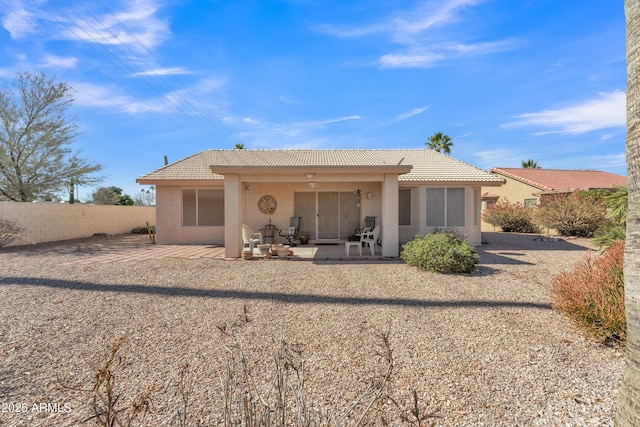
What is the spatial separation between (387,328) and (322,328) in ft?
3.16

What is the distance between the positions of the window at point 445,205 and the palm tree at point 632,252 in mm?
11444

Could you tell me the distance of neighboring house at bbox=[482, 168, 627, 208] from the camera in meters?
23.2

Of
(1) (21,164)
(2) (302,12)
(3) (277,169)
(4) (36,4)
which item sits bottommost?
(3) (277,169)

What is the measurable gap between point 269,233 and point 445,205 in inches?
309

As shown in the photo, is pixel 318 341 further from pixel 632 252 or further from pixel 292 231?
pixel 292 231

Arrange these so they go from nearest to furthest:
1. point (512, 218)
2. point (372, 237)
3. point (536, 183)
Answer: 1. point (372, 237)
2. point (512, 218)
3. point (536, 183)

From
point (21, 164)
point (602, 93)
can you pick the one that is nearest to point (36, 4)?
point (21, 164)

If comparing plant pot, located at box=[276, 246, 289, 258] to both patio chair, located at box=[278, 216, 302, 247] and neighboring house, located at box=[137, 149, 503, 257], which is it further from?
patio chair, located at box=[278, 216, 302, 247]

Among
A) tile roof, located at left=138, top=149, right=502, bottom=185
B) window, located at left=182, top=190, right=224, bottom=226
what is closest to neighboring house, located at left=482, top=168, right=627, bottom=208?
tile roof, located at left=138, top=149, right=502, bottom=185

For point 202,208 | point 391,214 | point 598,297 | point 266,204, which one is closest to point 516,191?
point 391,214

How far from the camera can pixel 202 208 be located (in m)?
14.2

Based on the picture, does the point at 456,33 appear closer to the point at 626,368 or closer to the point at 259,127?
the point at 626,368

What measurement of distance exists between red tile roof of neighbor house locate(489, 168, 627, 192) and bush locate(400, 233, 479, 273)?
1828cm

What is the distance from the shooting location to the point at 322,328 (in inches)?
181
